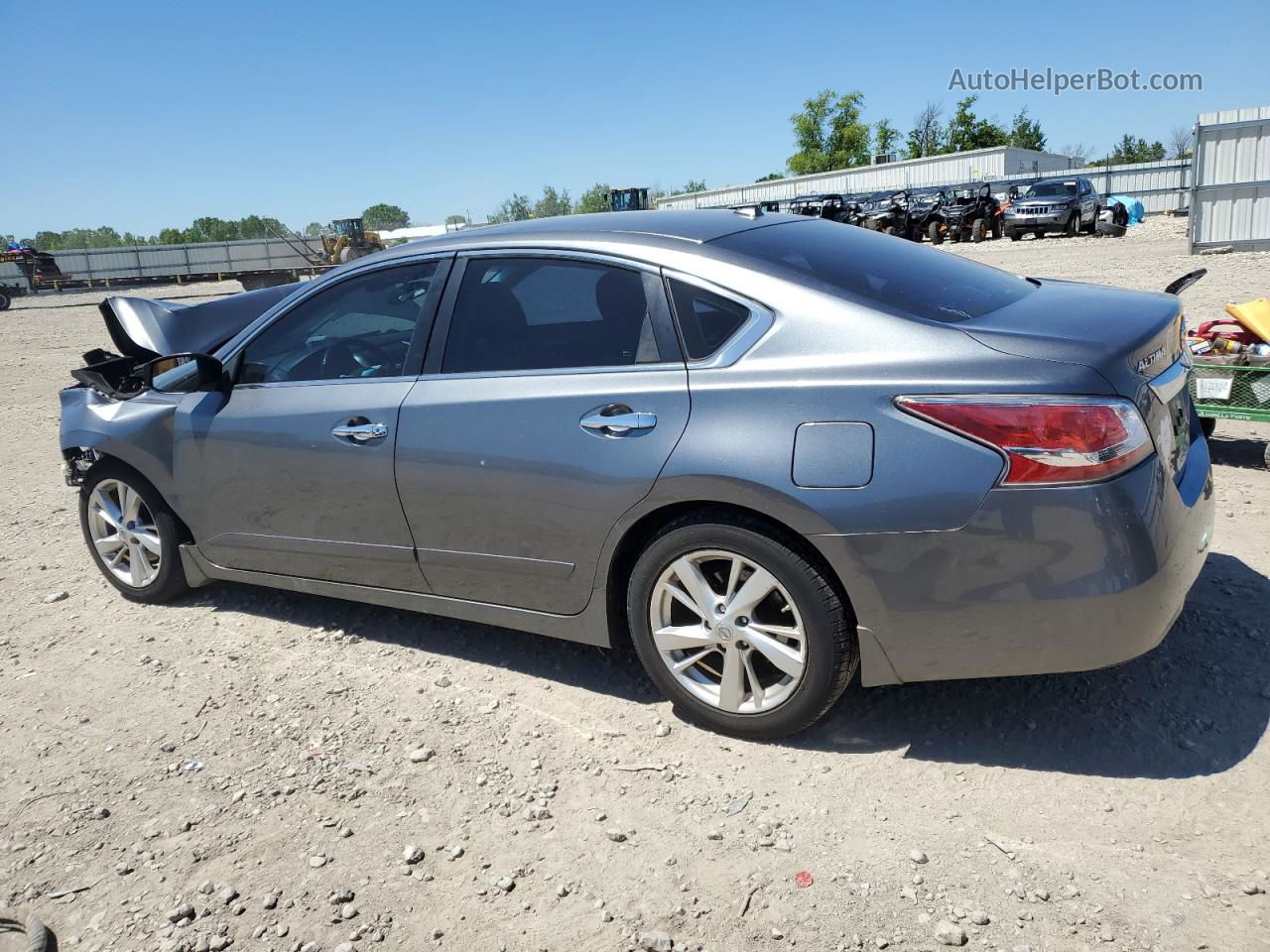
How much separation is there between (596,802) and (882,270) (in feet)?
6.23

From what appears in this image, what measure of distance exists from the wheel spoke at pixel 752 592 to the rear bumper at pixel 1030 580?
218 mm

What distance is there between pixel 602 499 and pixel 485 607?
770 mm

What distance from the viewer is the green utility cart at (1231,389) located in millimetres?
5406

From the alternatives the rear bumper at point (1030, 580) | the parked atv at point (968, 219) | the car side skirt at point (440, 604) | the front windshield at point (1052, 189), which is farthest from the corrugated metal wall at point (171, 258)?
the rear bumper at point (1030, 580)

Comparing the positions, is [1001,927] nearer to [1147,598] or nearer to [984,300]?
[1147,598]

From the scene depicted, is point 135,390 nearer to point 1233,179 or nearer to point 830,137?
point 1233,179

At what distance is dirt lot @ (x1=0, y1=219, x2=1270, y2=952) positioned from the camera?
8.02 feet

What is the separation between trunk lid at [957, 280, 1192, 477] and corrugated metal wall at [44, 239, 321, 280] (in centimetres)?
4627

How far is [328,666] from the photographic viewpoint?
4.01 meters

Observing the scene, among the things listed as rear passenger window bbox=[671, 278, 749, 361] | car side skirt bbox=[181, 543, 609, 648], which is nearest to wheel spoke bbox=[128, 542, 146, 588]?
car side skirt bbox=[181, 543, 609, 648]

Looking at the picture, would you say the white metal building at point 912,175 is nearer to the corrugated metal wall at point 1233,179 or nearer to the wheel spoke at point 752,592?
the corrugated metal wall at point 1233,179

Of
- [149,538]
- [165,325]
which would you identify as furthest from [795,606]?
[165,325]

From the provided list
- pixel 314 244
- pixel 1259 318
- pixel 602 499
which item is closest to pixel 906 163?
pixel 314 244

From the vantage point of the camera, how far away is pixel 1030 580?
261cm
